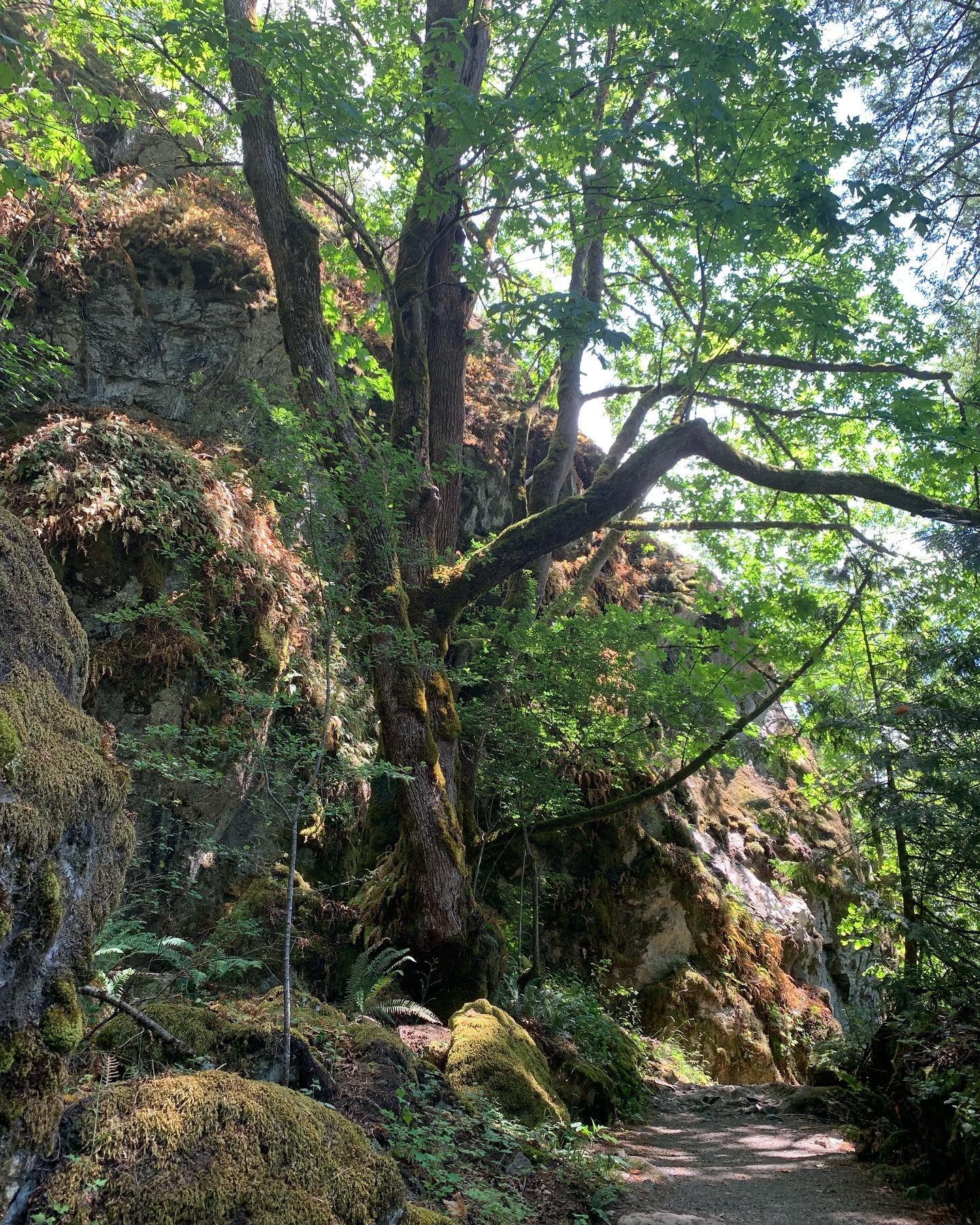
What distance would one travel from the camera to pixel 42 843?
77.2 inches

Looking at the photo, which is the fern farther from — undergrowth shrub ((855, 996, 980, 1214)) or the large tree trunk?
undergrowth shrub ((855, 996, 980, 1214))

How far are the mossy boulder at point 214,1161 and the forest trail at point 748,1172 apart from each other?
2.07 metres

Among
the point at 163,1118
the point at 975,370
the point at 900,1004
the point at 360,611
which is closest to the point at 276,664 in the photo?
the point at 360,611

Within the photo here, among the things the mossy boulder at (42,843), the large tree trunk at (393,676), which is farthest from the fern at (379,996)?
the mossy boulder at (42,843)

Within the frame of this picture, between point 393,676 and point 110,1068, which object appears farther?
point 393,676

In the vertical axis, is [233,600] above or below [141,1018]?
above

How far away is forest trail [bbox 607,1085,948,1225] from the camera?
4215mm

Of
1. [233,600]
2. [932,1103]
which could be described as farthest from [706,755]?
[233,600]

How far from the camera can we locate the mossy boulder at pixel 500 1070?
191 inches

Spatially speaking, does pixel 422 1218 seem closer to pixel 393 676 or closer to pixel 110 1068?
pixel 110 1068

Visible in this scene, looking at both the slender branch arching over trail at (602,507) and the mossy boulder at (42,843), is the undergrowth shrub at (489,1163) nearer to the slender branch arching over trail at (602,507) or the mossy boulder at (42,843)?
the mossy boulder at (42,843)

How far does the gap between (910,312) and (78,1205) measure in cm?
988

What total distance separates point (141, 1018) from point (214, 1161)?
0.56 meters

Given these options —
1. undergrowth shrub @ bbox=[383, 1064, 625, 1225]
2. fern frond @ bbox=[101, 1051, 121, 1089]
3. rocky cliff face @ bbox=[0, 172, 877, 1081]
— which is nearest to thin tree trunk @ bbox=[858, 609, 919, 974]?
rocky cliff face @ bbox=[0, 172, 877, 1081]
